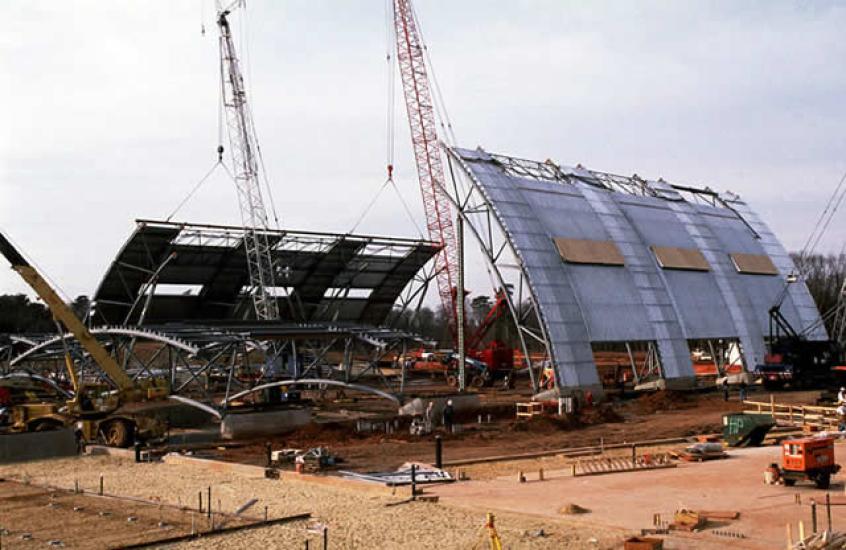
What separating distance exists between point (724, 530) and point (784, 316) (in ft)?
166

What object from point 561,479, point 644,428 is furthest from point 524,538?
point 644,428

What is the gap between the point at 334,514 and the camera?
22.2m

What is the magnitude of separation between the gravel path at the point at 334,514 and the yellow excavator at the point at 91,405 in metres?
7.41

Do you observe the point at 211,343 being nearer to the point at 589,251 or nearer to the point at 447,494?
the point at 589,251

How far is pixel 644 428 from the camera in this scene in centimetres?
4091

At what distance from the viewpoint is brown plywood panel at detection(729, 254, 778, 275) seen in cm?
6512

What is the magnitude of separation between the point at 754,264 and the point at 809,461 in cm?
4518

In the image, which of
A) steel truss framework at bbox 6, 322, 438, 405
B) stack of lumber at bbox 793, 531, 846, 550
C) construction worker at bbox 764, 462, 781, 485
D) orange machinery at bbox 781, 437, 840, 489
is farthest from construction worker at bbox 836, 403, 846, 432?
stack of lumber at bbox 793, 531, 846, 550

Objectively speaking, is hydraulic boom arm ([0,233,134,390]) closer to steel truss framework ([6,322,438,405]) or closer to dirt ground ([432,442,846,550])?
steel truss framework ([6,322,438,405])

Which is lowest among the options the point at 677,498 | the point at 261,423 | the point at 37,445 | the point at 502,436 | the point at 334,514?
the point at 677,498

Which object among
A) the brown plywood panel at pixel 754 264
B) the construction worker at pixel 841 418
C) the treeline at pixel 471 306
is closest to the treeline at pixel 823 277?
the treeline at pixel 471 306

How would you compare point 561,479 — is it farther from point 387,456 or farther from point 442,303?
point 442,303

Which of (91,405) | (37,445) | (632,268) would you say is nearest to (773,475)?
(37,445)

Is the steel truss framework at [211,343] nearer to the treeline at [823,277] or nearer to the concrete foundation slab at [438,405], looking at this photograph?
the concrete foundation slab at [438,405]
